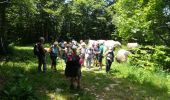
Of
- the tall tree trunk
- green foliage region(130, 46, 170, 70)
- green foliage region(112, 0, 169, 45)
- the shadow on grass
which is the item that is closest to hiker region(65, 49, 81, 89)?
the shadow on grass

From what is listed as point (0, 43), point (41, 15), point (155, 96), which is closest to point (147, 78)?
point (155, 96)

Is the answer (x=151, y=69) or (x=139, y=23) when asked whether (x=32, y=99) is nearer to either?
(x=151, y=69)

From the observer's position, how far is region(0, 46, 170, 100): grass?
1272cm

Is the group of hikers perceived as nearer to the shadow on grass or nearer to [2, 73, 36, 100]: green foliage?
the shadow on grass

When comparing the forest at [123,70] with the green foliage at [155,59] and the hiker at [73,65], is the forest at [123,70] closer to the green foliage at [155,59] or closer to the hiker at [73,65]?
the green foliage at [155,59]

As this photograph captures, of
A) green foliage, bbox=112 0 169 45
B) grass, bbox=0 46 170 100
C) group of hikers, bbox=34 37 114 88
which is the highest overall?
green foliage, bbox=112 0 169 45

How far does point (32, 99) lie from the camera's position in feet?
39.8

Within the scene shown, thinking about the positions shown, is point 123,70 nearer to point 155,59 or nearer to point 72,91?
point 155,59

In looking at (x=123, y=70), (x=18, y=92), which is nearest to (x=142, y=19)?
(x=123, y=70)

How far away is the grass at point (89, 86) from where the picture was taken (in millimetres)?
12719

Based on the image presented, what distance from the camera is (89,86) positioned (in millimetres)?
15898

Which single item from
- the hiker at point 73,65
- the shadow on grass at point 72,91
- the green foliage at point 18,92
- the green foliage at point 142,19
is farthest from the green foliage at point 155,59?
the green foliage at point 18,92

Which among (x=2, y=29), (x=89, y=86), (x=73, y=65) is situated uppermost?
(x=2, y=29)

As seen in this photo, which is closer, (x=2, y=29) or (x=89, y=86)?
(x=89, y=86)
